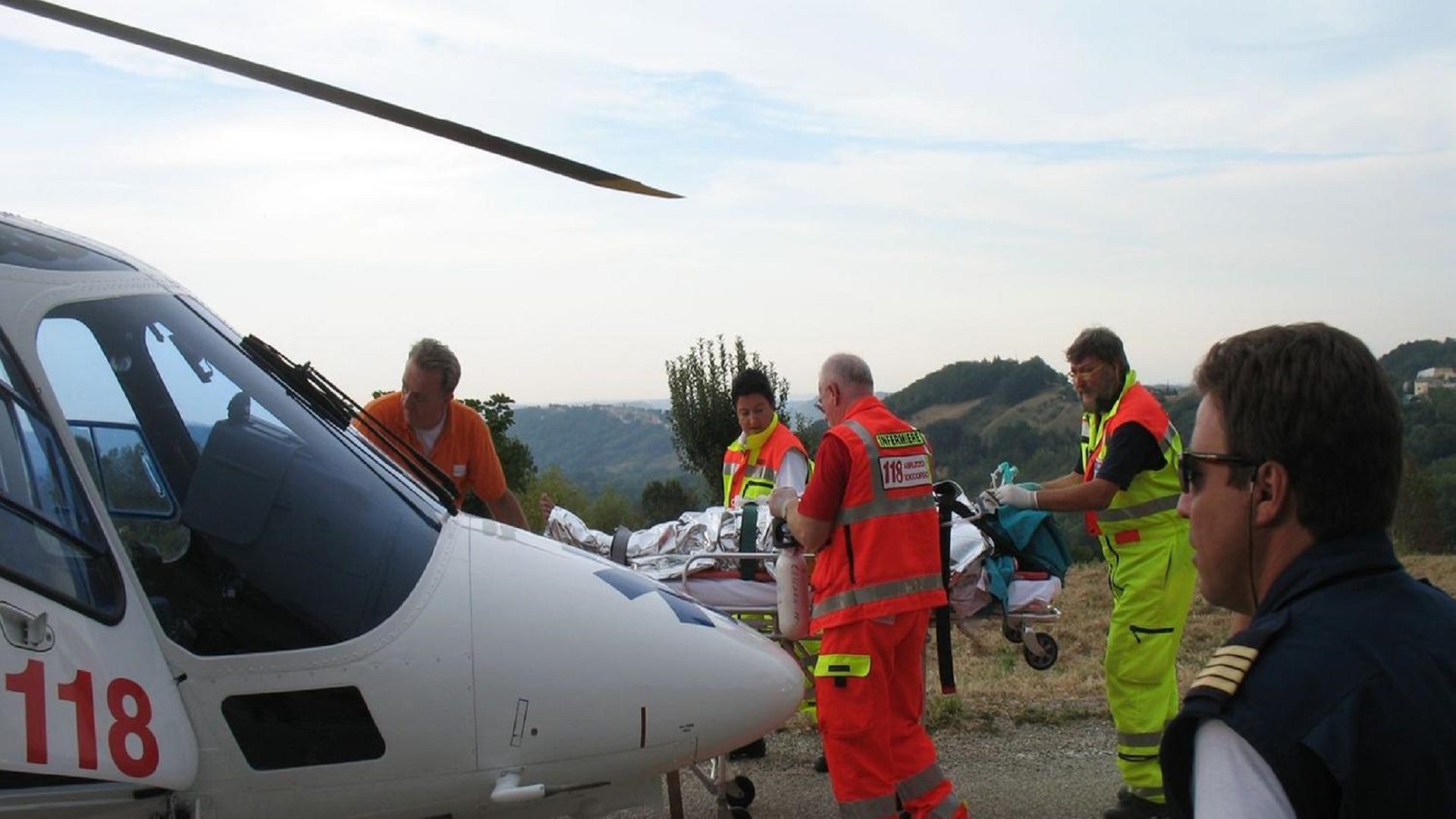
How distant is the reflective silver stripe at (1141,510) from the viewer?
5621 mm

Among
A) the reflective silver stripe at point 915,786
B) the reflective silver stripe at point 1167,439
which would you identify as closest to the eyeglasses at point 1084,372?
the reflective silver stripe at point 1167,439

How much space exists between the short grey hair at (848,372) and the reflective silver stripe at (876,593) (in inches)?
32.9

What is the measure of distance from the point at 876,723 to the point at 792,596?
657 mm

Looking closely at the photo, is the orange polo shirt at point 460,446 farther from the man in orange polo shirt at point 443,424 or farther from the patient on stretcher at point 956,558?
the patient on stretcher at point 956,558

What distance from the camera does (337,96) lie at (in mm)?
2746

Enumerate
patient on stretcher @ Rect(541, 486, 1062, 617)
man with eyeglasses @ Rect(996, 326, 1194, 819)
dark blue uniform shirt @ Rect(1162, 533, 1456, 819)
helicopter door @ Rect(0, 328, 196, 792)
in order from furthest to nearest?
patient on stretcher @ Rect(541, 486, 1062, 617), man with eyeglasses @ Rect(996, 326, 1194, 819), helicopter door @ Rect(0, 328, 196, 792), dark blue uniform shirt @ Rect(1162, 533, 1456, 819)

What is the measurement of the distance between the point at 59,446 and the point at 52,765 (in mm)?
724

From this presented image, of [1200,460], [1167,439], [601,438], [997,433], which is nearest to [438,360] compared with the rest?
[1167,439]

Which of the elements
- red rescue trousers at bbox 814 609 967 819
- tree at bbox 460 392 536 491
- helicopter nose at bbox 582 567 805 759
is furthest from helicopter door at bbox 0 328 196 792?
tree at bbox 460 392 536 491

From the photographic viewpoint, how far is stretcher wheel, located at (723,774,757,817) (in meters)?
5.75

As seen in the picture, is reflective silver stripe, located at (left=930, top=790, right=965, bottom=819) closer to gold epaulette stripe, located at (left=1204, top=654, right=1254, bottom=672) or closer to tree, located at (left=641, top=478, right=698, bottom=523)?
gold epaulette stripe, located at (left=1204, top=654, right=1254, bottom=672)

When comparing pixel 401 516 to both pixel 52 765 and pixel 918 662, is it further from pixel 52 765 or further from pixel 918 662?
pixel 918 662

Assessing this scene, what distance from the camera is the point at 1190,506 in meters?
1.69

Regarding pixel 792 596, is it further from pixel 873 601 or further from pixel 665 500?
pixel 665 500
